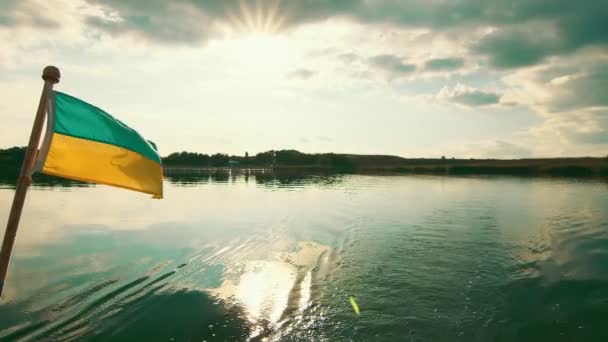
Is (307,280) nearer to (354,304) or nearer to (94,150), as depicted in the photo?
(354,304)

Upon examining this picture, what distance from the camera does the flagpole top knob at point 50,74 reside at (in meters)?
6.00

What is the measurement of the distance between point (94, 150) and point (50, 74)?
1.75 metres

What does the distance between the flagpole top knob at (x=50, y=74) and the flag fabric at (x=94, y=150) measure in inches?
19.4

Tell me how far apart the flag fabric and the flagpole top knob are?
49 cm

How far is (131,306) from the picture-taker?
11305 mm

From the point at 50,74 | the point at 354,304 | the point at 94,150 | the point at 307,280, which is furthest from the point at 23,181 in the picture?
the point at 307,280

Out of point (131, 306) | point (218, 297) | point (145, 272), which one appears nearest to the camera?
point (131, 306)

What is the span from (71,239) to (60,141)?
A: 1766 centimetres

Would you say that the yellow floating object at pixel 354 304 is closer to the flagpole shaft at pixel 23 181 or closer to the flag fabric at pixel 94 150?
the flag fabric at pixel 94 150

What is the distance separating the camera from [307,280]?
46.2ft

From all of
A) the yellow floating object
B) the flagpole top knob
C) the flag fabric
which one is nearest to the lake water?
the yellow floating object

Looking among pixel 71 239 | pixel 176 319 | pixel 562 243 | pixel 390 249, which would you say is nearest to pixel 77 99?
pixel 176 319

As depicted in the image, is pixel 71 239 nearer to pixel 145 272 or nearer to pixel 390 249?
pixel 145 272

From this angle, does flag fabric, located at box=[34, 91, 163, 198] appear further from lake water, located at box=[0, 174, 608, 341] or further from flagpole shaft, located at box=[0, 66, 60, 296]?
lake water, located at box=[0, 174, 608, 341]
